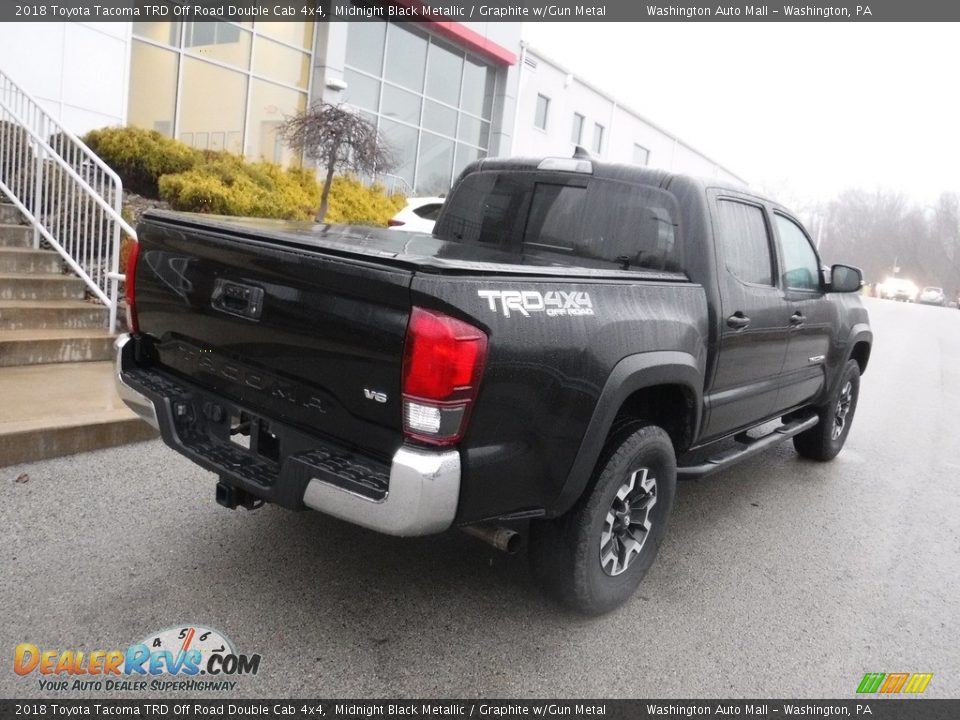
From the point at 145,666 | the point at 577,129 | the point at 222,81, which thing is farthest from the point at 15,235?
the point at 577,129

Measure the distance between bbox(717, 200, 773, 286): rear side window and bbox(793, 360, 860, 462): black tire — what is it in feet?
6.01

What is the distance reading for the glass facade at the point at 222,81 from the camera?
1342 centimetres

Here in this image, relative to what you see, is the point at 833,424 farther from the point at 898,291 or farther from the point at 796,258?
the point at 898,291

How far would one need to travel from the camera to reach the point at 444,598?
3467 millimetres

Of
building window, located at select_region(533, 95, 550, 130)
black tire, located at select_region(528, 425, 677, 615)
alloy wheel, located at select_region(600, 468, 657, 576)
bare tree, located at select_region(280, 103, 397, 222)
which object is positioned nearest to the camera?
black tire, located at select_region(528, 425, 677, 615)

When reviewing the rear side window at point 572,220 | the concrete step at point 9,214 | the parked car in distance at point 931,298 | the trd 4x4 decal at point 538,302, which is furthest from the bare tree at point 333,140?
the parked car in distance at point 931,298

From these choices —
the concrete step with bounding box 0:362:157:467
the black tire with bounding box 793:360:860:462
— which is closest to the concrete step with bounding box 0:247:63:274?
the concrete step with bounding box 0:362:157:467

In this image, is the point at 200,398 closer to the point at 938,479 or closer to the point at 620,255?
the point at 620,255

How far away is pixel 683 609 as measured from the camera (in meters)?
3.61

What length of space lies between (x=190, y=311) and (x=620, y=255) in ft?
6.79

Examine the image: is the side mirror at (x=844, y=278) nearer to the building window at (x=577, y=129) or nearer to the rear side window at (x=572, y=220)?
the rear side window at (x=572, y=220)

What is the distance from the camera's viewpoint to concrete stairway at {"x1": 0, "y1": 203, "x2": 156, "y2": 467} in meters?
4.70

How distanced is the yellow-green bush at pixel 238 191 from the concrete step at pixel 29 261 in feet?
9.98

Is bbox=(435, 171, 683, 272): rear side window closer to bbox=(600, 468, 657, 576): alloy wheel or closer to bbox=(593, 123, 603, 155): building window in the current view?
bbox=(600, 468, 657, 576): alloy wheel
